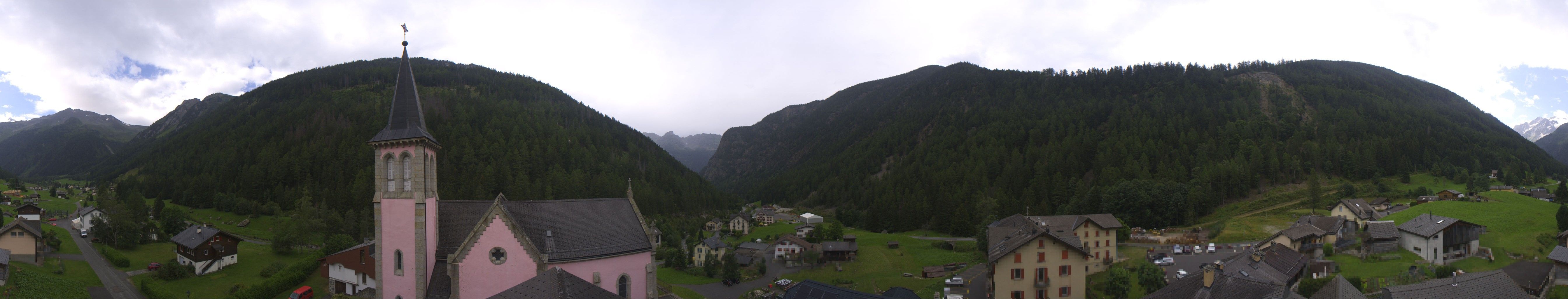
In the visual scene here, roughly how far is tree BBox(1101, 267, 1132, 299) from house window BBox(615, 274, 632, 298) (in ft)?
104

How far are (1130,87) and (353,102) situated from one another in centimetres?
19214

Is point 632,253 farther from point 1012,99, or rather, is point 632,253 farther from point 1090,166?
point 1012,99

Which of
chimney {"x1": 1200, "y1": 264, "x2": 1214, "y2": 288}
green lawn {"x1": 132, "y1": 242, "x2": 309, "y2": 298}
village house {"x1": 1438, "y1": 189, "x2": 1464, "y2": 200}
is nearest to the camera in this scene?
chimney {"x1": 1200, "y1": 264, "x2": 1214, "y2": 288}

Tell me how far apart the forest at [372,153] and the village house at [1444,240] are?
300 ft

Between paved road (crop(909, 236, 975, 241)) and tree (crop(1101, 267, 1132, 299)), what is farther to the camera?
paved road (crop(909, 236, 975, 241))

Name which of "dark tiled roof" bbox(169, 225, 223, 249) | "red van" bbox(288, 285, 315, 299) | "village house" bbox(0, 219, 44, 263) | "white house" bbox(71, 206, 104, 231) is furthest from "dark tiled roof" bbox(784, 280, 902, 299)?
"white house" bbox(71, 206, 104, 231)

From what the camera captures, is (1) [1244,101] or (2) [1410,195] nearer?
(2) [1410,195]

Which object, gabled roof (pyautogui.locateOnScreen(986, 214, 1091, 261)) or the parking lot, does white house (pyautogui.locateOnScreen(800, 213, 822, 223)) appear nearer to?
gabled roof (pyautogui.locateOnScreen(986, 214, 1091, 261))

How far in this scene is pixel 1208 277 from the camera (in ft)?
83.4

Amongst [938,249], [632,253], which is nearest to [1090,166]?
[938,249]

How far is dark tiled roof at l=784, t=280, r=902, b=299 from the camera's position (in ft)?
98.2

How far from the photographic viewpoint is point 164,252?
58000 mm

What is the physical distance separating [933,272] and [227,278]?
61.0 m

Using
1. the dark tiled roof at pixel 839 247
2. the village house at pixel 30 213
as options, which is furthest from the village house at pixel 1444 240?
the village house at pixel 30 213
